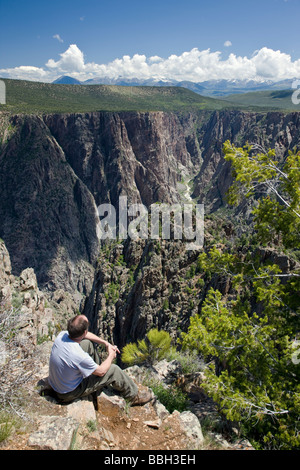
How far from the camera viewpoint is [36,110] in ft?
347

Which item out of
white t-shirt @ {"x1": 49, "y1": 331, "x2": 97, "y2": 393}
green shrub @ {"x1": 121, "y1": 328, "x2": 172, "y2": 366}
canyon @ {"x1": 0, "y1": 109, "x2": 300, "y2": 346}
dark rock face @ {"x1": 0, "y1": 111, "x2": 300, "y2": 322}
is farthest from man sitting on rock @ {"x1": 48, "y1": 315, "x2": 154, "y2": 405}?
dark rock face @ {"x1": 0, "y1": 111, "x2": 300, "y2": 322}

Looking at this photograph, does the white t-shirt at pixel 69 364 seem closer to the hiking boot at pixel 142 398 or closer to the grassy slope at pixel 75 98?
the hiking boot at pixel 142 398

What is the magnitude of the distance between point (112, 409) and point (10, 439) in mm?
2249

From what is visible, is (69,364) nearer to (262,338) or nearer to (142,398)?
(142,398)

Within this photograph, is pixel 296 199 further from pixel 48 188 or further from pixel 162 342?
pixel 48 188


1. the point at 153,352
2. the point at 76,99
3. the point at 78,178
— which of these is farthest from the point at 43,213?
the point at 153,352

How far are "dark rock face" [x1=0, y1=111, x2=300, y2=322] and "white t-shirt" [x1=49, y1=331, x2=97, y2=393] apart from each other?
274 feet

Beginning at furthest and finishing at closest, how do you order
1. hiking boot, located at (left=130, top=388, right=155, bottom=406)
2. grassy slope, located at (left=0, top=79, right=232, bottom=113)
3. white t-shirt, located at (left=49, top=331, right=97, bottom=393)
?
grassy slope, located at (left=0, top=79, right=232, bottom=113), hiking boot, located at (left=130, top=388, right=155, bottom=406), white t-shirt, located at (left=49, top=331, right=97, bottom=393)

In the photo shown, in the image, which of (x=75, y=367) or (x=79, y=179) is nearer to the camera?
(x=75, y=367)

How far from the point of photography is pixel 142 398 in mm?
7281

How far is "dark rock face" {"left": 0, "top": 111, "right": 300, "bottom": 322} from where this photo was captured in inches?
3617

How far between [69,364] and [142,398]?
8.14 feet

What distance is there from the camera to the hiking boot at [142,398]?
7133 millimetres

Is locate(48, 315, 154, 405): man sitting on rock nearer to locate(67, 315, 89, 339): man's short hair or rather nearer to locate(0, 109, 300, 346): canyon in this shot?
locate(67, 315, 89, 339): man's short hair
